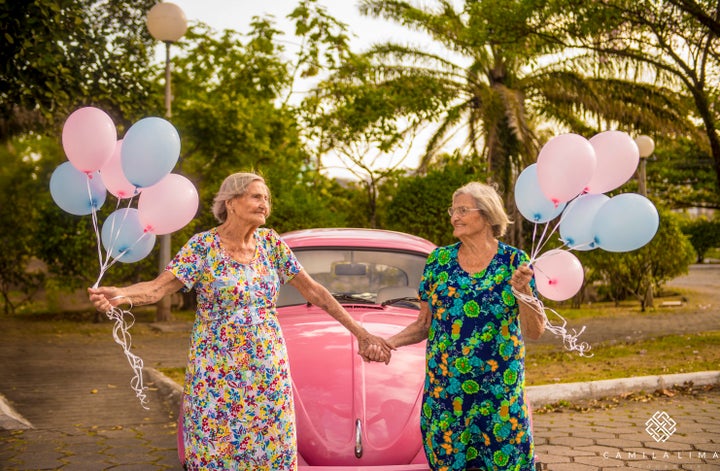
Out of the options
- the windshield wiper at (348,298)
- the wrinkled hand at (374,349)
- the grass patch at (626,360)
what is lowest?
the grass patch at (626,360)

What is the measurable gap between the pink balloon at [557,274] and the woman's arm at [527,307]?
320 millimetres

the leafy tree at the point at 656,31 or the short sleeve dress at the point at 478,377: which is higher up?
the leafy tree at the point at 656,31

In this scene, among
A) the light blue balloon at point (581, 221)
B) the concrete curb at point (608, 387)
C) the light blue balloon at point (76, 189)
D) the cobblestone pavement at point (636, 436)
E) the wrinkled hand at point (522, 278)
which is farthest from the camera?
the concrete curb at point (608, 387)

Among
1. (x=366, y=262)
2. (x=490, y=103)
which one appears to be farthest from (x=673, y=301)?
(x=366, y=262)

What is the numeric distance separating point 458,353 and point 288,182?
13407 millimetres

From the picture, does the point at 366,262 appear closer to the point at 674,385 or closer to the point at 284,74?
the point at 674,385

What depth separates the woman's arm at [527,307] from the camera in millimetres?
3467

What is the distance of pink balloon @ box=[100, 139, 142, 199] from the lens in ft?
14.6

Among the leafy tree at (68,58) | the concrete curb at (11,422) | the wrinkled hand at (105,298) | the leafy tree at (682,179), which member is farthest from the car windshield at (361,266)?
the leafy tree at (682,179)

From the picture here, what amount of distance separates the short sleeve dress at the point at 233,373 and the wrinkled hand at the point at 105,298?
0.30m

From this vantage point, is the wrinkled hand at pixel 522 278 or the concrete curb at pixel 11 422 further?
the concrete curb at pixel 11 422

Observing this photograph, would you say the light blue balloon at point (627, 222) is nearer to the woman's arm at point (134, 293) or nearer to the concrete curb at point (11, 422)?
the woman's arm at point (134, 293)

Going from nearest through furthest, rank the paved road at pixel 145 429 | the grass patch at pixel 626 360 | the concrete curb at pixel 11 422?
the paved road at pixel 145 429
the concrete curb at pixel 11 422
the grass patch at pixel 626 360

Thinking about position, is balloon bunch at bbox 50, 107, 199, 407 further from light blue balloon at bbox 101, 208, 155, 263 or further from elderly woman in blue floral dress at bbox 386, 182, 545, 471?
elderly woman in blue floral dress at bbox 386, 182, 545, 471
